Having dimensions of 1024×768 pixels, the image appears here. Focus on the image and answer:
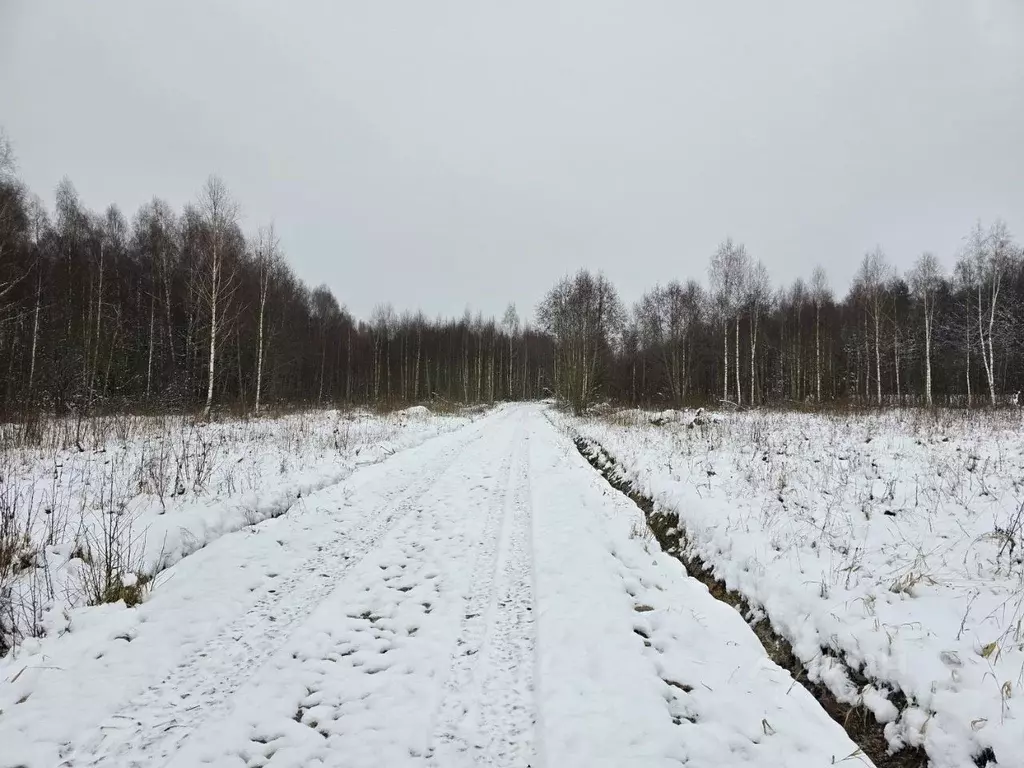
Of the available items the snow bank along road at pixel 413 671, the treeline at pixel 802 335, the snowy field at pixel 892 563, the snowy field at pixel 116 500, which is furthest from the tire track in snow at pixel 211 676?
the treeline at pixel 802 335

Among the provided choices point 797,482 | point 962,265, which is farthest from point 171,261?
point 962,265

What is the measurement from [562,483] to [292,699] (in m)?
6.44

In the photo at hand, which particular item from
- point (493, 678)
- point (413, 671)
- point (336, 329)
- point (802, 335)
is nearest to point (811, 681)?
point (493, 678)

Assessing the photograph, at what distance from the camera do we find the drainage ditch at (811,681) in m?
2.41

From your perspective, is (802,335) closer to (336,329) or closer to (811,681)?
(811,681)

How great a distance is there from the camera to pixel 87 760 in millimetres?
2170

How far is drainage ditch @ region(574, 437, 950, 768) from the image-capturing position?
7.91 feet

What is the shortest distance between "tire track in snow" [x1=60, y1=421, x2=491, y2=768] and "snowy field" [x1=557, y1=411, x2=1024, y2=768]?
402cm

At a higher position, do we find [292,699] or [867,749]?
[292,699]

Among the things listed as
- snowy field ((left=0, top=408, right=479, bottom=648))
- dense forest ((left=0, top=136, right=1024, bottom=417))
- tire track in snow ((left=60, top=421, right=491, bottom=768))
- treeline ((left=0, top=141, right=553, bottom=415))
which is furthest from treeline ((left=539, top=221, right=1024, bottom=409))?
tire track in snow ((left=60, top=421, right=491, bottom=768))

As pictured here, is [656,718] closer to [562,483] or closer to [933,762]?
[933,762]

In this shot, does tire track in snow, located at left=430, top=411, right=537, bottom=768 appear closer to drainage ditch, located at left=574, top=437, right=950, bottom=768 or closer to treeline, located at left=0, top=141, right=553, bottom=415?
drainage ditch, located at left=574, top=437, right=950, bottom=768

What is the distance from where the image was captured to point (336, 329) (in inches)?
1977

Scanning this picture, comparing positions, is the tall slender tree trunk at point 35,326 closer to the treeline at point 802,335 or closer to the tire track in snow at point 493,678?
the tire track in snow at point 493,678
